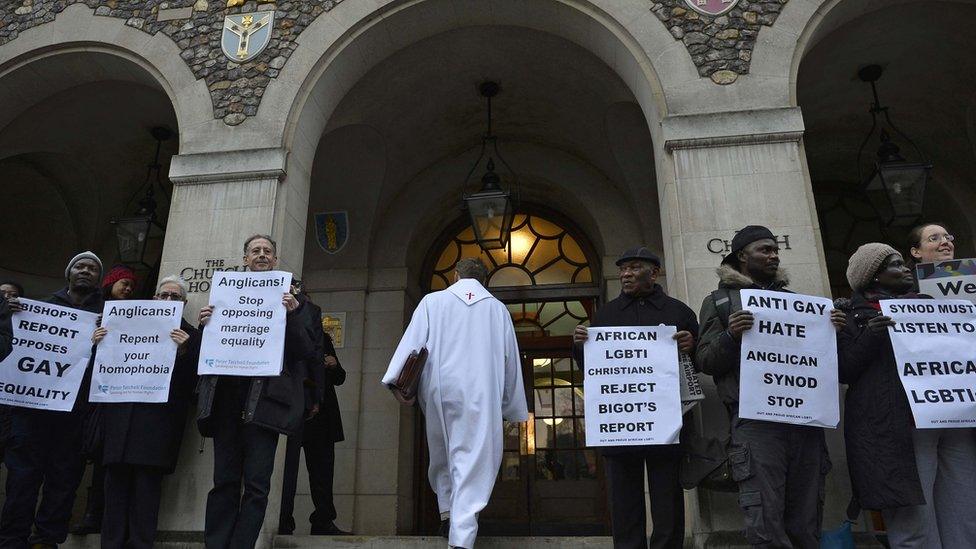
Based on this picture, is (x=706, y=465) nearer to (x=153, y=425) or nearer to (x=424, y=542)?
(x=424, y=542)

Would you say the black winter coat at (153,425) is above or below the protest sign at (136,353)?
below

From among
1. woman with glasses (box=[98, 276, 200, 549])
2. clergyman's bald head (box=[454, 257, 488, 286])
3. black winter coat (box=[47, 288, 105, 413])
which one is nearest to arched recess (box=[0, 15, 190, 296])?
black winter coat (box=[47, 288, 105, 413])

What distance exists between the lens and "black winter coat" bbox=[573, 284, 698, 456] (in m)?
4.50

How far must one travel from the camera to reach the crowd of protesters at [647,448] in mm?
3697

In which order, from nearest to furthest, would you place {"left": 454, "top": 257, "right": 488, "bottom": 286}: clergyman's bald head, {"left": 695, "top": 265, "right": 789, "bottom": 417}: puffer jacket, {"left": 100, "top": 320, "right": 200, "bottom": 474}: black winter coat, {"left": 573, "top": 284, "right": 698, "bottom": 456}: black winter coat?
{"left": 695, "top": 265, "right": 789, "bottom": 417}: puffer jacket → {"left": 573, "top": 284, "right": 698, "bottom": 456}: black winter coat → {"left": 100, "top": 320, "right": 200, "bottom": 474}: black winter coat → {"left": 454, "top": 257, "right": 488, "bottom": 286}: clergyman's bald head

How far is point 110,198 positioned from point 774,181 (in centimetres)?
962

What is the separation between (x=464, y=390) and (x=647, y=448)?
118 cm

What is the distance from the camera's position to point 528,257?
400 inches

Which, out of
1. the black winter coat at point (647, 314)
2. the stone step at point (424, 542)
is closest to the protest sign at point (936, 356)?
the black winter coat at point (647, 314)

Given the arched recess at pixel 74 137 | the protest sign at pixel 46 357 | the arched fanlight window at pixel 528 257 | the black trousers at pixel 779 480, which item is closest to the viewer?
the black trousers at pixel 779 480

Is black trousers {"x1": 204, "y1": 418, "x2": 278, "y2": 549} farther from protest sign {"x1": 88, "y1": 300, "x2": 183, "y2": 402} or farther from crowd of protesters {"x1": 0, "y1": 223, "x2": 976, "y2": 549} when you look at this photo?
protest sign {"x1": 88, "y1": 300, "x2": 183, "y2": 402}

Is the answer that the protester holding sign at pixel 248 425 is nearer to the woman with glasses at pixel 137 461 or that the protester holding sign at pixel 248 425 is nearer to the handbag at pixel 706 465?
the woman with glasses at pixel 137 461

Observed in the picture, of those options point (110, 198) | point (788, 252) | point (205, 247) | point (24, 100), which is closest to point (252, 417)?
point (205, 247)

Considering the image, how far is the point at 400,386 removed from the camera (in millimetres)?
4457
